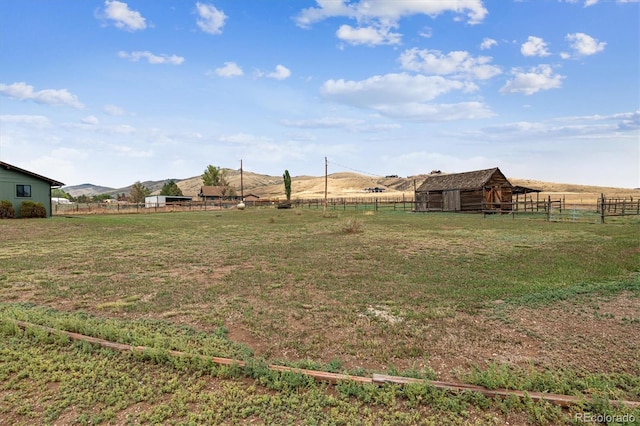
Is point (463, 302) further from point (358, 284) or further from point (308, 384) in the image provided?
point (308, 384)

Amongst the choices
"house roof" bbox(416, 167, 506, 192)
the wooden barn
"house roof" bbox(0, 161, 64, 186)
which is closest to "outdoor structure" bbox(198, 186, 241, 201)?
"house roof" bbox(416, 167, 506, 192)

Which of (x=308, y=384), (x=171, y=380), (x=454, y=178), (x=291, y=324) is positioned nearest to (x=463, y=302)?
(x=291, y=324)

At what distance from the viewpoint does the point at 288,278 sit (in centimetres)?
800

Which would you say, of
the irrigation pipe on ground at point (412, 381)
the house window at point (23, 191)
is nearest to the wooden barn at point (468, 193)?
the irrigation pipe on ground at point (412, 381)

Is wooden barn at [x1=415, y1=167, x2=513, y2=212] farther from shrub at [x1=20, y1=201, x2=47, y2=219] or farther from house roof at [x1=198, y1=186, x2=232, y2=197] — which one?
house roof at [x1=198, y1=186, x2=232, y2=197]

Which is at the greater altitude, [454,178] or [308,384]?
[454,178]

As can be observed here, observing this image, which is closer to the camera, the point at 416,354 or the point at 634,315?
the point at 416,354

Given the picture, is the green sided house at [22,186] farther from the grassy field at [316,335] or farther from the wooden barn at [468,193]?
the wooden barn at [468,193]

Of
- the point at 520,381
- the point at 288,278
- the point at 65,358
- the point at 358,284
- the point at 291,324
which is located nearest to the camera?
the point at 520,381

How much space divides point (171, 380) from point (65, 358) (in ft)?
5.02

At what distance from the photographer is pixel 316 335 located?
4.75m

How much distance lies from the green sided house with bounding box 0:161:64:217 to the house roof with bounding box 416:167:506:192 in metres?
38.8

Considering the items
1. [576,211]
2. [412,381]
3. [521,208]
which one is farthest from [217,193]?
[412,381]

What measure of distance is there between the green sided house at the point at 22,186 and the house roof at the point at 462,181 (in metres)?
38.8
